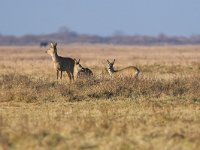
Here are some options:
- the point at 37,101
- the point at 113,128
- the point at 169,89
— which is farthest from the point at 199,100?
the point at 113,128

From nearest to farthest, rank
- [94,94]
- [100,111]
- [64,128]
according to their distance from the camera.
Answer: [64,128]
[100,111]
[94,94]

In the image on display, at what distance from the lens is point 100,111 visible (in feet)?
53.7

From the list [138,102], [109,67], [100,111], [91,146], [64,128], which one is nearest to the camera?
[91,146]

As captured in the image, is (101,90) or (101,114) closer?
(101,114)

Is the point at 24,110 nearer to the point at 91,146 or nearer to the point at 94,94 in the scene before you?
the point at 94,94

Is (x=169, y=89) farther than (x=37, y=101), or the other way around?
(x=169, y=89)

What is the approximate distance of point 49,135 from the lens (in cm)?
1201

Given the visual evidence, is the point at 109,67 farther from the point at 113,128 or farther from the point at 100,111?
the point at 113,128

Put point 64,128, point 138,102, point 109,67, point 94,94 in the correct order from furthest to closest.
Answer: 1. point 109,67
2. point 94,94
3. point 138,102
4. point 64,128

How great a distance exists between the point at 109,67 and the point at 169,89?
6.37m

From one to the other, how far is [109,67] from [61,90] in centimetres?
704

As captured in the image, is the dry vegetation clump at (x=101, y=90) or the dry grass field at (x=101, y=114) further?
the dry vegetation clump at (x=101, y=90)

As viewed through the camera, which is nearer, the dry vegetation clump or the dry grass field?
the dry grass field

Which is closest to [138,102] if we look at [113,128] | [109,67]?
[113,128]
